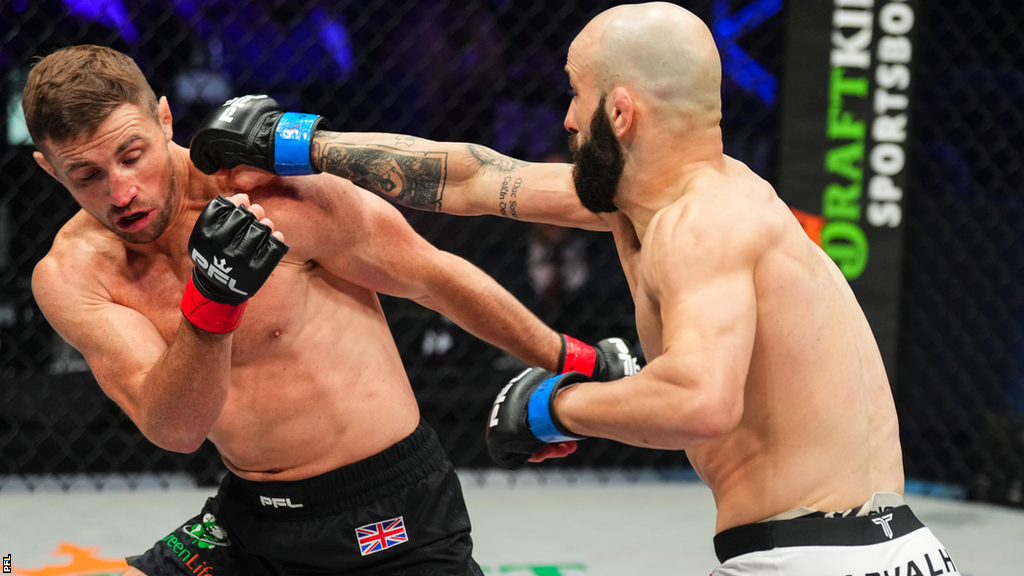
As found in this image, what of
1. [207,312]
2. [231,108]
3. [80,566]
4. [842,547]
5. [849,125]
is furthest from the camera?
[849,125]

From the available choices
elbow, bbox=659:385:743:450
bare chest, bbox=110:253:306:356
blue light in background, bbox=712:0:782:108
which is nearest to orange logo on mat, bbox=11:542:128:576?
bare chest, bbox=110:253:306:356

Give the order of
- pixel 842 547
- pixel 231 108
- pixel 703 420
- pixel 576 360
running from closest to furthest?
1. pixel 703 420
2. pixel 842 547
3. pixel 231 108
4. pixel 576 360

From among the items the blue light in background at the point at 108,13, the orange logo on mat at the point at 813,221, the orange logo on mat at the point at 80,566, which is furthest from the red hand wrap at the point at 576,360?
the blue light in background at the point at 108,13

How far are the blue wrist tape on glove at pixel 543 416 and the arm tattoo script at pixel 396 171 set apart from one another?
0.50 metres

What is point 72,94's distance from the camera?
1329 millimetres

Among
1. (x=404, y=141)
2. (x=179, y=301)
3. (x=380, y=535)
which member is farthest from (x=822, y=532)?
(x=179, y=301)

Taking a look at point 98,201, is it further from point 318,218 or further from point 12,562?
point 12,562

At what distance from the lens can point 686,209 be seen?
42.4 inches

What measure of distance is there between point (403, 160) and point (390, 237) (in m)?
0.13

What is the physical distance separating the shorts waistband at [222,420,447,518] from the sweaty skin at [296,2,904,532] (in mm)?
484

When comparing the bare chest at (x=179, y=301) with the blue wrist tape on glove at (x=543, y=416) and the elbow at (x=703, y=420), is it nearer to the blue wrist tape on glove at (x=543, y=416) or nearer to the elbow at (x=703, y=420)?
the blue wrist tape on glove at (x=543, y=416)

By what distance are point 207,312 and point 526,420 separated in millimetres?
443

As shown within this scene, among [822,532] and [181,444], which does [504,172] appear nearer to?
[181,444]

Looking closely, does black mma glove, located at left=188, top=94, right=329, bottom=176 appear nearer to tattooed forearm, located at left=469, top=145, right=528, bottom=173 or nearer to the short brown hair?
the short brown hair
